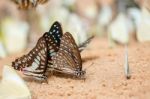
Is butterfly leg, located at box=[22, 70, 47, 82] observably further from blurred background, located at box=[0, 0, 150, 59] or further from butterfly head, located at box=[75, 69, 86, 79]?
blurred background, located at box=[0, 0, 150, 59]

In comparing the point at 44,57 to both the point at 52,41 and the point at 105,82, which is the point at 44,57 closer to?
the point at 52,41

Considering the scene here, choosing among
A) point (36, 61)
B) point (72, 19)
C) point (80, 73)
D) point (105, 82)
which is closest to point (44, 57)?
point (36, 61)

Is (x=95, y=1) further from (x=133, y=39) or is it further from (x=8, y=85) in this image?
(x=8, y=85)

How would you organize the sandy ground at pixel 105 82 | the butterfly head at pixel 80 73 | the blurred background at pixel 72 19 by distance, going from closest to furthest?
the sandy ground at pixel 105 82
the butterfly head at pixel 80 73
the blurred background at pixel 72 19

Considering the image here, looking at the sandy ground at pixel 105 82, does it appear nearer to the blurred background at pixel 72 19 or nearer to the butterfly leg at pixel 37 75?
the butterfly leg at pixel 37 75

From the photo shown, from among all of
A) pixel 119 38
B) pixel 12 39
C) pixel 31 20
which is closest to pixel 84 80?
pixel 119 38

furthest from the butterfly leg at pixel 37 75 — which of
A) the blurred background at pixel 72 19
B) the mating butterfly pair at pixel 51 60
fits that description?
the blurred background at pixel 72 19

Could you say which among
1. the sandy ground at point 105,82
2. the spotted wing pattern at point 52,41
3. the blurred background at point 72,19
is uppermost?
the blurred background at point 72,19
